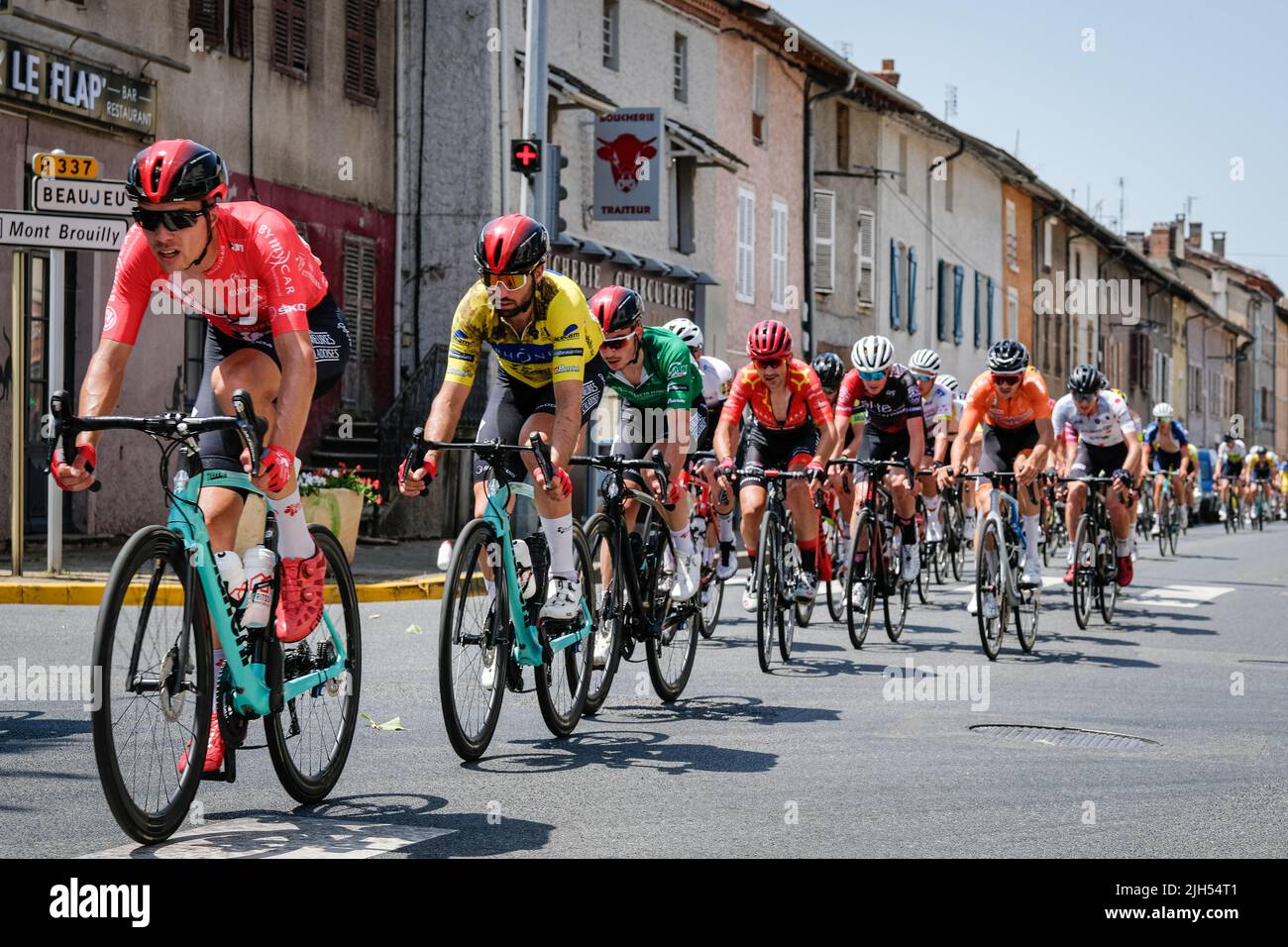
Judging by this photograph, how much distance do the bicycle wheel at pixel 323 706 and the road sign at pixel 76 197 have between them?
780 centimetres

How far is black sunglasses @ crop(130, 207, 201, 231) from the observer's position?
5594mm

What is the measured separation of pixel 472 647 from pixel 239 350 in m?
1.62

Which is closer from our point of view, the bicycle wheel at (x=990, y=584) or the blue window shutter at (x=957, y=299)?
the bicycle wheel at (x=990, y=584)

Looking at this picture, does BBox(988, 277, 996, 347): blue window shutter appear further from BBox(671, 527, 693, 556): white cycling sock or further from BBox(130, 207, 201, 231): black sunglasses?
BBox(130, 207, 201, 231): black sunglasses

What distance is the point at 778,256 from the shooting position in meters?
36.9

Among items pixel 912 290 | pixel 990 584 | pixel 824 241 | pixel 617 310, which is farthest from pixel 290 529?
pixel 912 290

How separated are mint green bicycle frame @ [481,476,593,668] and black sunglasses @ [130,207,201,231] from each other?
1.98m

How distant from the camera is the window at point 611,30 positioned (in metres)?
29.2

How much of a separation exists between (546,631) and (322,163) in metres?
16.1

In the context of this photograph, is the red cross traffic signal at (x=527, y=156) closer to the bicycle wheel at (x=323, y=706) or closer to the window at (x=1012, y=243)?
the bicycle wheel at (x=323, y=706)

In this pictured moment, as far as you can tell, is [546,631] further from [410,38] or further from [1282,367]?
[1282,367]

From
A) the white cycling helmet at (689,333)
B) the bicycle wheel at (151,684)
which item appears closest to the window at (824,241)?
the white cycling helmet at (689,333)
